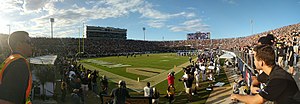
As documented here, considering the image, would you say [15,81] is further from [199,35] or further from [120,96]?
[199,35]

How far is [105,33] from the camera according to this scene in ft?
316

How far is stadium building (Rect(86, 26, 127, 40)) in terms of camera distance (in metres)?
91.2

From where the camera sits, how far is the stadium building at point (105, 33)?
91.2m

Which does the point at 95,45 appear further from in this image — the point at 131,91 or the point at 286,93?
the point at 286,93

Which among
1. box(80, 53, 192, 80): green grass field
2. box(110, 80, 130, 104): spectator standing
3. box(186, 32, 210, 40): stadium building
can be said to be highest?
box(186, 32, 210, 40): stadium building

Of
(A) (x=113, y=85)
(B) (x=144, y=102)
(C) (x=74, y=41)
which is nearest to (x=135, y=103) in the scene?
(B) (x=144, y=102)

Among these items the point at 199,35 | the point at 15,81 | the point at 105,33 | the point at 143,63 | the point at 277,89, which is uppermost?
the point at 105,33

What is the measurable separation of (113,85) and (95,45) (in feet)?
209

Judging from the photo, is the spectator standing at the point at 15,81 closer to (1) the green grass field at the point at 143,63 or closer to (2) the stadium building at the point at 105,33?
(1) the green grass field at the point at 143,63

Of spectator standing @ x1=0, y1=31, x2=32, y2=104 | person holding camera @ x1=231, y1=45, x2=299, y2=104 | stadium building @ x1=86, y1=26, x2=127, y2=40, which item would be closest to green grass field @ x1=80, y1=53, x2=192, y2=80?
person holding camera @ x1=231, y1=45, x2=299, y2=104

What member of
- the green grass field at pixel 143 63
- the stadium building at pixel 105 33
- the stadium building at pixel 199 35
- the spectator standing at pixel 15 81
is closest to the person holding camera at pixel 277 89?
the spectator standing at pixel 15 81

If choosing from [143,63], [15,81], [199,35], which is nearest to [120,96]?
[15,81]

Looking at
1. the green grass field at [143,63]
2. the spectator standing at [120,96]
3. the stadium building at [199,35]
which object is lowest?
the green grass field at [143,63]

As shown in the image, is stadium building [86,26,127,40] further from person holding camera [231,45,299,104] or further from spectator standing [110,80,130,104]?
person holding camera [231,45,299,104]
